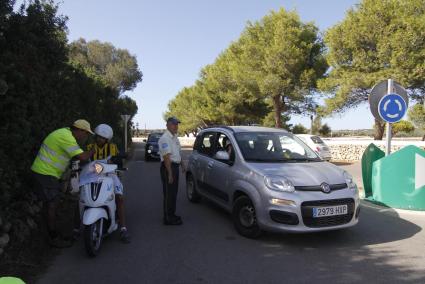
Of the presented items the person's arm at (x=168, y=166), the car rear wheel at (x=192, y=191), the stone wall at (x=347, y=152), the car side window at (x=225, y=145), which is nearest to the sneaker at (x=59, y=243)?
the person's arm at (x=168, y=166)

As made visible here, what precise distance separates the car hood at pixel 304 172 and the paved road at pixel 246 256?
0.91 m

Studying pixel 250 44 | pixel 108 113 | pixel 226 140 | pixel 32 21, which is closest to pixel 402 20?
pixel 250 44

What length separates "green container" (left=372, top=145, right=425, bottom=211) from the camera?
8.12 meters

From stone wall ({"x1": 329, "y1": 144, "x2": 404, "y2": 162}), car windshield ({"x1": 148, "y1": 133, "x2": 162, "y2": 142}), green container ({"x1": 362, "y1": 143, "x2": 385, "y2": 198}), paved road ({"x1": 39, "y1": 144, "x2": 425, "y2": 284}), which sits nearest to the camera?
paved road ({"x1": 39, "y1": 144, "x2": 425, "y2": 284})

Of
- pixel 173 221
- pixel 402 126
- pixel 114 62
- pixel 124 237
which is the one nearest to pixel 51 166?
pixel 124 237

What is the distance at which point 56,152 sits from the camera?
5598 millimetres

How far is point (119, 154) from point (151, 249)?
1.63 metres

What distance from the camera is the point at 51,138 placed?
5.54 m

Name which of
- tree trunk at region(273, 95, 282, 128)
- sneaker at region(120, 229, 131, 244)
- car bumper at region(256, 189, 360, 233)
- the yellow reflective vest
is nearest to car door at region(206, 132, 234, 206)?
car bumper at region(256, 189, 360, 233)

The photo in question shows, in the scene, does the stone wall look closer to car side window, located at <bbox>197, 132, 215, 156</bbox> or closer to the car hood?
car side window, located at <bbox>197, 132, 215, 156</bbox>

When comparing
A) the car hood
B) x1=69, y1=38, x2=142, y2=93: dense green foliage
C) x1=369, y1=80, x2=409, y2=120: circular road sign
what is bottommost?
the car hood

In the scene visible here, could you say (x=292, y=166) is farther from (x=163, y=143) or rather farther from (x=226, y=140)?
(x=163, y=143)

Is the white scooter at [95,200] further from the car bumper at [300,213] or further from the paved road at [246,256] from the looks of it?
the car bumper at [300,213]

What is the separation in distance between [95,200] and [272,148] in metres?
3.14
